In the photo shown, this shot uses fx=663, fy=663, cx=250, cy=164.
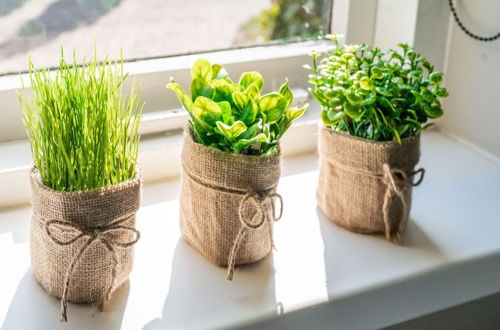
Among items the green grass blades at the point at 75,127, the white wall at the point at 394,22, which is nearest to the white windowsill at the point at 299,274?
the green grass blades at the point at 75,127

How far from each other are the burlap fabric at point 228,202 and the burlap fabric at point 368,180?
133mm

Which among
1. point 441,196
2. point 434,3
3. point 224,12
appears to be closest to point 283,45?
point 224,12

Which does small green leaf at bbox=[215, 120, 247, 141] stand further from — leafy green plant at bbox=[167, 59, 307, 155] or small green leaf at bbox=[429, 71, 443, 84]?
small green leaf at bbox=[429, 71, 443, 84]

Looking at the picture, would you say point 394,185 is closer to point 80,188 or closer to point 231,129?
point 231,129

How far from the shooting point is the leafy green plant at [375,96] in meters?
0.87

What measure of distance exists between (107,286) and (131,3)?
51cm

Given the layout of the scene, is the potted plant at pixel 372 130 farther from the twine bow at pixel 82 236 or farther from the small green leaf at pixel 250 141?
the twine bow at pixel 82 236

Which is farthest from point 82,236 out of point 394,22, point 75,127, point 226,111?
point 394,22

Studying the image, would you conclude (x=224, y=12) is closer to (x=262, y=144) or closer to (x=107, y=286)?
(x=262, y=144)

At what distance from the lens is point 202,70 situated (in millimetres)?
854

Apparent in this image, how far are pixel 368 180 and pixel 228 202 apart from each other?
22 centimetres

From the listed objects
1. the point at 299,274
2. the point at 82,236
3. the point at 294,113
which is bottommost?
the point at 299,274

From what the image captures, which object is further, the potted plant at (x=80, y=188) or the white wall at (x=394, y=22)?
the white wall at (x=394, y=22)

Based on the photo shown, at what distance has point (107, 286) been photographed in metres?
0.80
